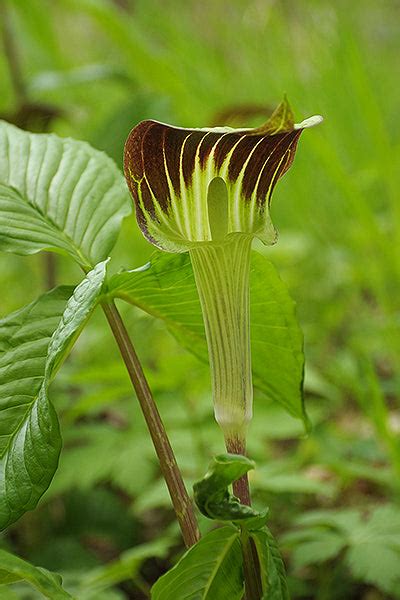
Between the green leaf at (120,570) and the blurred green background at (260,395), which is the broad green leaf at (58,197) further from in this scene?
the green leaf at (120,570)

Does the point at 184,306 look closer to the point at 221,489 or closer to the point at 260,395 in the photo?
the point at 221,489

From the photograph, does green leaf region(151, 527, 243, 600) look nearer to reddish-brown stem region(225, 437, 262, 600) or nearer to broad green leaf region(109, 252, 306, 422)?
reddish-brown stem region(225, 437, 262, 600)

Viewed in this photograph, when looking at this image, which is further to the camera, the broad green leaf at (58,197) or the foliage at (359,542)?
the foliage at (359,542)

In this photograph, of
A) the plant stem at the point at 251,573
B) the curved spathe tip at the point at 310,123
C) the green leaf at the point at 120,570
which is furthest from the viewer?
the green leaf at the point at 120,570

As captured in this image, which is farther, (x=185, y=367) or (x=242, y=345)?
(x=185, y=367)

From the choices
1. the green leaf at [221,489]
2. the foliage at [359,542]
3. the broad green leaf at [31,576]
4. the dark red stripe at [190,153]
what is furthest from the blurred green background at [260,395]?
the dark red stripe at [190,153]

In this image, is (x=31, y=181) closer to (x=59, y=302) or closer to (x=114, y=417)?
(x=59, y=302)

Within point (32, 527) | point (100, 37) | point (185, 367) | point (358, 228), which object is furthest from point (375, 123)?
point (100, 37)

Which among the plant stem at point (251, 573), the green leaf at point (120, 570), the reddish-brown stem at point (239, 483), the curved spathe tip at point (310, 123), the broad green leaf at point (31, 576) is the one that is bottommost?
the green leaf at point (120, 570)
